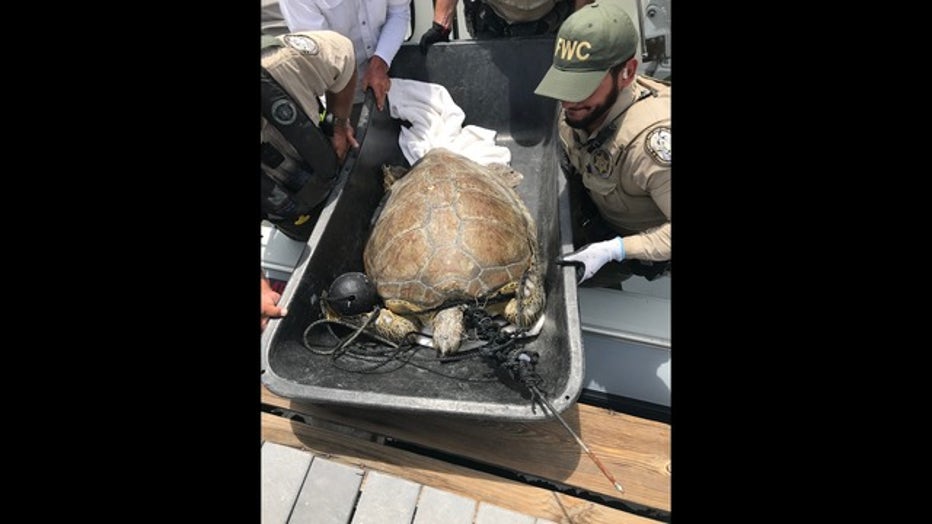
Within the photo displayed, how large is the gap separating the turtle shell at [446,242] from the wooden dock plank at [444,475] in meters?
0.69

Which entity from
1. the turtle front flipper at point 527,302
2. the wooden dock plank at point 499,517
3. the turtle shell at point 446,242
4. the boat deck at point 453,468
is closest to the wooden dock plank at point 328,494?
the boat deck at point 453,468

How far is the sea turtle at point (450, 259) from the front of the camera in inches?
90.7

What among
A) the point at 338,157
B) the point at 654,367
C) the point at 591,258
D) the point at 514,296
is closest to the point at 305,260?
the point at 338,157

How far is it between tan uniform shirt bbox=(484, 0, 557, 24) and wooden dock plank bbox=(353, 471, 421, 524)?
289cm

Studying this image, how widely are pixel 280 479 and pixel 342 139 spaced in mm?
1723

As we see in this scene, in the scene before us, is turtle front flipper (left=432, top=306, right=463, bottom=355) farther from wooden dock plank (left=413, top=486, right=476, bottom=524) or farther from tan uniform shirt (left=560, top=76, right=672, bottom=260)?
tan uniform shirt (left=560, top=76, right=672, bottom=260)

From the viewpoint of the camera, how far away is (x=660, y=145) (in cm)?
185

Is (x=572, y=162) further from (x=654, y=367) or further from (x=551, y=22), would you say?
(x=551, y=22)

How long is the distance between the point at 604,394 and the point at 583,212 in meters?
0.99

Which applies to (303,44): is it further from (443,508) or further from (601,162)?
(443,508)

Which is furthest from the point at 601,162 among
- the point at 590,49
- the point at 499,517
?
the point at 499,517

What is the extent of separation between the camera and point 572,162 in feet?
8.16

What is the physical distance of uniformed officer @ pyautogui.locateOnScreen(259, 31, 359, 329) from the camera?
6.95 ft

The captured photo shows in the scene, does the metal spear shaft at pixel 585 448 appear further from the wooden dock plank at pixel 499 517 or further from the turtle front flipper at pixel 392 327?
the turtle front flipper at pixel 392 327
